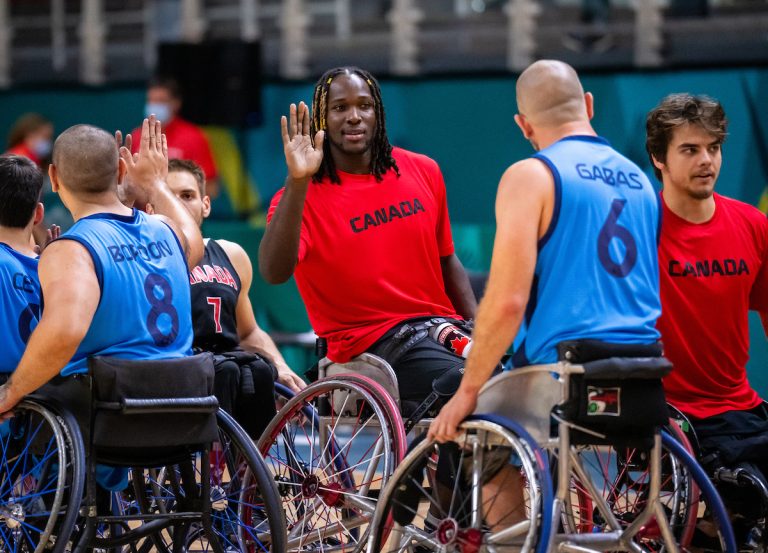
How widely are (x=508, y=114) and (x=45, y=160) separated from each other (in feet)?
12.3

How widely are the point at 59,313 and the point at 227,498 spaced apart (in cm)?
108

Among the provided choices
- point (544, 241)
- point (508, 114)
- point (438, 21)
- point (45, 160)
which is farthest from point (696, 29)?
point (544, 241)

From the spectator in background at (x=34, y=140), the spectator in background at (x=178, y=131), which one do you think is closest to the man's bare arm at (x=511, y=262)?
the spectator in background at (x=178, y=131)

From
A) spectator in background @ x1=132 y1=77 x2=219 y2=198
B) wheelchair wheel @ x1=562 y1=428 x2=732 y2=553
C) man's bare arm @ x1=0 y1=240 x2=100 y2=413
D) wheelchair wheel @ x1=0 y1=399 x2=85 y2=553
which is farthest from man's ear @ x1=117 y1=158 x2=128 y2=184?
spectator in background @ x1=132 y1=77 x2=219 y2=198

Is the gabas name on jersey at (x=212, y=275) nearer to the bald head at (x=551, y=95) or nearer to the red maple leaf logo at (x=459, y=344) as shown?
the red maple leaf logo at (x=459, y=344)

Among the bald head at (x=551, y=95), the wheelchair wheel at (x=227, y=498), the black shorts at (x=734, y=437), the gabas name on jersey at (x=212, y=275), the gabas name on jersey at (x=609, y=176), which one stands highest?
the bald head at (x=551, y=95)

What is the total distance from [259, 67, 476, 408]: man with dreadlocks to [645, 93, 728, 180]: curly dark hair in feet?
3.07

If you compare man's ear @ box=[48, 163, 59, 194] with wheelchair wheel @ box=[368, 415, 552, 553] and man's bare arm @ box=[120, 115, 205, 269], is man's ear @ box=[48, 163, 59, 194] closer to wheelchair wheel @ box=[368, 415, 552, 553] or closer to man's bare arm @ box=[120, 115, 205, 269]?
man's bare arm @ box=[120, 115, 205, 269]

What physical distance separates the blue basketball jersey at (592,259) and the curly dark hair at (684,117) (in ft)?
3.09

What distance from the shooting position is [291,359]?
30.7 ft

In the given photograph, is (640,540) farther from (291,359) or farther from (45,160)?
(45,160)

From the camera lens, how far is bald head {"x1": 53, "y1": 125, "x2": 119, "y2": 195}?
4188mm

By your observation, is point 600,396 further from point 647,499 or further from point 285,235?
point 285,235

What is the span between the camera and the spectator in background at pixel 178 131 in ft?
32.9
